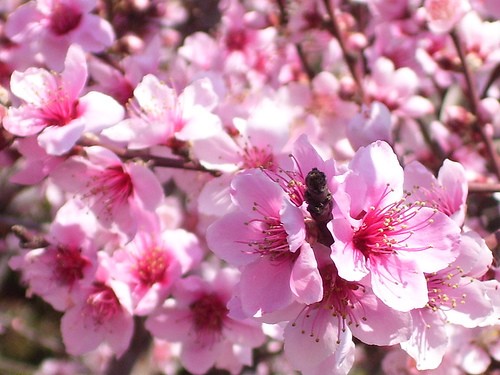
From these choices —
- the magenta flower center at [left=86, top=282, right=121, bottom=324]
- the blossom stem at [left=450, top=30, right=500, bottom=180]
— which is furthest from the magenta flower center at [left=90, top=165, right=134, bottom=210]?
the blossom stem at [left=450, top=30, right=500, bottom=180]

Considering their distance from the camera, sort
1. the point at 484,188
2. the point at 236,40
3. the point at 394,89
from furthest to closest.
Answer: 1. the point at 236,40
2. the point at 394,89
3. the point at 484,188

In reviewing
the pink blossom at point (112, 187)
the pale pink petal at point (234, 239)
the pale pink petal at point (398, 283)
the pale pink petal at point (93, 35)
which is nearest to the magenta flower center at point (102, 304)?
the pink blossom at point (112, 187)

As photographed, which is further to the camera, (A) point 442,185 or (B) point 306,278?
(A) point 442,185

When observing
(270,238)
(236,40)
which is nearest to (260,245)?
(270,238)

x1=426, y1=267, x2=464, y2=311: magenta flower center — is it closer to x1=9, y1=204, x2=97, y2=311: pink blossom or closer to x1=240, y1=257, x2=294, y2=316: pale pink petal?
x1=240, y1=257, x2=294, y2=316: pale pink petal

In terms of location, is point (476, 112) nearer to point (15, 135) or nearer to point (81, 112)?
point (81, 112)

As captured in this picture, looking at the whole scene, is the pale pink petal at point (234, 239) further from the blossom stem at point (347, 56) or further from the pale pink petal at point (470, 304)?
the blossom stem at point (347, 56)

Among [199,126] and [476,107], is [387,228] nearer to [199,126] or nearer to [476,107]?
[199,126]
